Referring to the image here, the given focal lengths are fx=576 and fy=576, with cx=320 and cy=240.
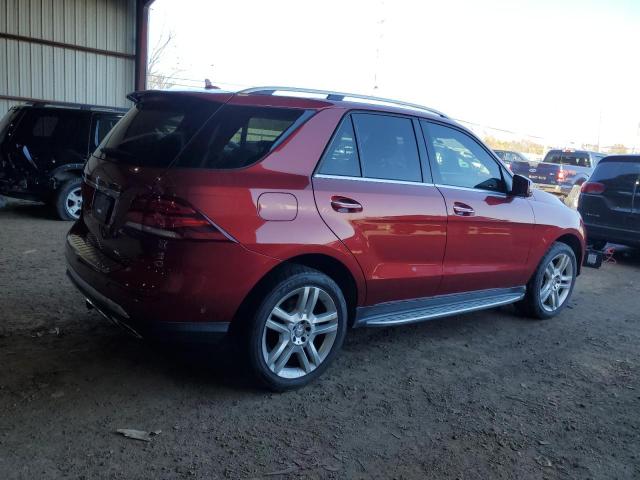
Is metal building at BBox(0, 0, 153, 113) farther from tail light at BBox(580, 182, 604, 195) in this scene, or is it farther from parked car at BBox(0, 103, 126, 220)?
tail light at BBox(580, 182, 604, 195)

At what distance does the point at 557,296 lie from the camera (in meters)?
5.60

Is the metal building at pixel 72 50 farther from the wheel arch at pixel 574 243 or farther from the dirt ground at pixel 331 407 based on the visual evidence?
the wheel arch at pixel 574 243

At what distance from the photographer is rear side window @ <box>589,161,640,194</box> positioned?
8156 millimetres

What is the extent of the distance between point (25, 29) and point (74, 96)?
1.64m

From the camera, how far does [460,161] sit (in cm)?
454

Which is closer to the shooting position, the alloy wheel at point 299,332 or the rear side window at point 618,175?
the alloy wheel at point 299,332

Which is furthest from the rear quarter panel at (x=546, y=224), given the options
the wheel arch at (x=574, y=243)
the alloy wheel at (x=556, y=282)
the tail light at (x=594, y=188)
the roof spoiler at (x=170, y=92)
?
the tail light at (x=594, y=188)

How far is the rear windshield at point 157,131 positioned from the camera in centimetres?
326

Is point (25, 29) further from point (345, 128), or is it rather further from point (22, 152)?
point (345, 128)

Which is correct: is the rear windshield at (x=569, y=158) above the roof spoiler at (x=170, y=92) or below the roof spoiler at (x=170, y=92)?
below

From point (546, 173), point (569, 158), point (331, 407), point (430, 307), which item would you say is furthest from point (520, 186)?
point (569, 158)

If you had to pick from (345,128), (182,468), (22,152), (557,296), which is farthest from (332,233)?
(22,152)

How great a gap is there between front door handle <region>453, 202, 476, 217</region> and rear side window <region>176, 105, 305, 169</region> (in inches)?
56.4

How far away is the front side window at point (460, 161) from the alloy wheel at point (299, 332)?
1.40 m
